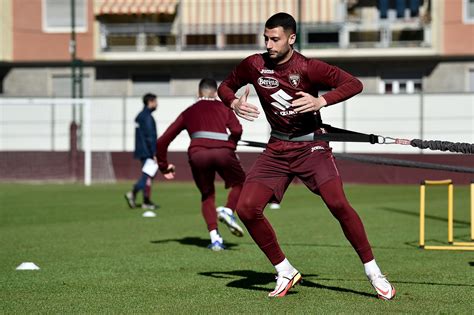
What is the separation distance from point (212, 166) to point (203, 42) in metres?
30.5

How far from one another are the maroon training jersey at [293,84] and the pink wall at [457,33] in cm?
3345

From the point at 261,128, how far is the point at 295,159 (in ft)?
80.7

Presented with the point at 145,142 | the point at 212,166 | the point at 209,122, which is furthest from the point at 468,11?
the point at 212,166

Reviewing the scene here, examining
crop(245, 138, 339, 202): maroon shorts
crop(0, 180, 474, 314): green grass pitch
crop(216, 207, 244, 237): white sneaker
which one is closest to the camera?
crop(0, 180, 474, 314): green grass pitch

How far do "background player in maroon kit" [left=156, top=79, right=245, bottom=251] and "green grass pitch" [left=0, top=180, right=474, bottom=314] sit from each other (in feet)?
1.80

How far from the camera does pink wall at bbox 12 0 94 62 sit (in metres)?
43.8

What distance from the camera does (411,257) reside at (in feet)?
40.6

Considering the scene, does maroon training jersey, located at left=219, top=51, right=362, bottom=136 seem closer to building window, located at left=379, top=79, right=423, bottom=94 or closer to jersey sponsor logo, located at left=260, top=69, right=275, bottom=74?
jersey sponsor logo, located at left=260, top=69, right=275, bottom=74

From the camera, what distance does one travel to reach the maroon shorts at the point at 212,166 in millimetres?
13188

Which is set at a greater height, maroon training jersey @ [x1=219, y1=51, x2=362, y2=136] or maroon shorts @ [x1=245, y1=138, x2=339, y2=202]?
maroon training jersey @ [x1=219, y1=51, x2=362, y2=136]

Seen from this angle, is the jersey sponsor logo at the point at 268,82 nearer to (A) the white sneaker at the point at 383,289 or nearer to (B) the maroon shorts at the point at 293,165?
(B) the maroon shorts at the point at 293,165

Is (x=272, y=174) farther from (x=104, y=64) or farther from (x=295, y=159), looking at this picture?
(x=104, y=64)

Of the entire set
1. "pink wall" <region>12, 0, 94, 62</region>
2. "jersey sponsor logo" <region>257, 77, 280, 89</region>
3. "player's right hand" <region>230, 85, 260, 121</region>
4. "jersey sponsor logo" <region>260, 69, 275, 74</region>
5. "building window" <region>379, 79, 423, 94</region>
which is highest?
"pink wall" <region>12, 0, 94, 62</region>

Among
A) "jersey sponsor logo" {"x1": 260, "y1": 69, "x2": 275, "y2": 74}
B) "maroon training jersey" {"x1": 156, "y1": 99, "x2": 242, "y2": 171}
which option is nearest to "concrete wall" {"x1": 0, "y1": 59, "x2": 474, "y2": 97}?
"maroon training jersey" {"x1": 156, "y1": 99, "x2": 242, "y2": 171}
